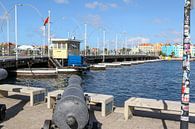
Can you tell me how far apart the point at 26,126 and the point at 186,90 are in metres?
5.39

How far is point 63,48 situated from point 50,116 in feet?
153

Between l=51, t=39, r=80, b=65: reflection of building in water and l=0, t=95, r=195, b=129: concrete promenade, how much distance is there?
44.4 m

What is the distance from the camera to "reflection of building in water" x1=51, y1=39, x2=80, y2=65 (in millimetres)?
56875

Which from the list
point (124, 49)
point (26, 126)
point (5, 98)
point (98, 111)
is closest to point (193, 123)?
point (98, 111)

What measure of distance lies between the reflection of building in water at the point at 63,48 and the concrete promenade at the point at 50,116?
4436 centimetres

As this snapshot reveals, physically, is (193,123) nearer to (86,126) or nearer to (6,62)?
(86,126)

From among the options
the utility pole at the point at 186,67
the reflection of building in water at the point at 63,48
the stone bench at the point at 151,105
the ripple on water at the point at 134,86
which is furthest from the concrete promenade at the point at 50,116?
the reflection of building in water at the point at 63,48

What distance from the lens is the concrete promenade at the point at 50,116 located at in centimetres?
977

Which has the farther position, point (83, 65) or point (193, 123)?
point (83, 65)

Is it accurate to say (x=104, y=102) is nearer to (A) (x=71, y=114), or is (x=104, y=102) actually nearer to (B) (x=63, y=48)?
(A) (x=71, y=114)

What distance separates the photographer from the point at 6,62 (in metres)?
45.0

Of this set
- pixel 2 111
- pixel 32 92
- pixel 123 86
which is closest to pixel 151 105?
pixel 2 111

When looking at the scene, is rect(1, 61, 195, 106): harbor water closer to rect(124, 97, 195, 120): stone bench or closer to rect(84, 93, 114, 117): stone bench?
rect(84, 93, 114, 117): stone bench

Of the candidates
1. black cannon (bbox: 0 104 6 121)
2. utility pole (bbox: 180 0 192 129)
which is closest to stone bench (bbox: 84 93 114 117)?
black cannon (bbox: 0 104 6 121)
